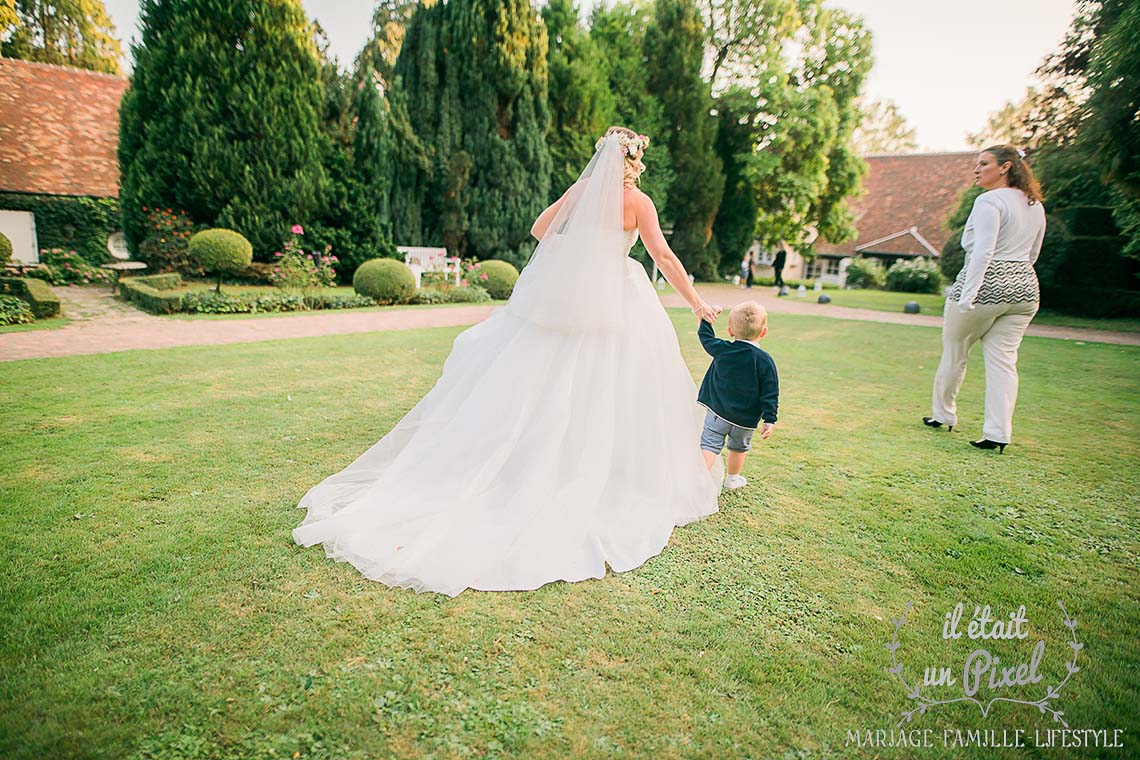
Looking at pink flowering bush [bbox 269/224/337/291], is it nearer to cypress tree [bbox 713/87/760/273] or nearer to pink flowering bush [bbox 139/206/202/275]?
pink flowering bush [bbox 139/206/202/275]

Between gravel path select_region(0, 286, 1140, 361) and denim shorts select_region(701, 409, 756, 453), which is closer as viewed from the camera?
denim shorts select_region(701, 409, 756, 453)

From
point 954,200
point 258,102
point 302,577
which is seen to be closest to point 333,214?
point 258,102

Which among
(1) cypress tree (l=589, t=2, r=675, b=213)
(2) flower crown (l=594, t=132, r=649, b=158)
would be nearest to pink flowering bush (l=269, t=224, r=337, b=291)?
(2) flower crown (l=594, t=132, r=649, b=158)

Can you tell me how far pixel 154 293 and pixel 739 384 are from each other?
40.3 feet

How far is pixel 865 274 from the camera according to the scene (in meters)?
28.6

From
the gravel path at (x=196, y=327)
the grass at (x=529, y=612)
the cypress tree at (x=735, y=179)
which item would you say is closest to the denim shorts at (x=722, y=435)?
the grass at (x=529, y=612)

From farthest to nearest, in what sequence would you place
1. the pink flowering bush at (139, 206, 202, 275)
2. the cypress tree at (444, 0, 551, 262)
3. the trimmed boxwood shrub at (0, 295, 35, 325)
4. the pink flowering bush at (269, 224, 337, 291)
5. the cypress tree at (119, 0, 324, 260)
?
the cypress tree at (444, 0, 551, 262) → the pink flowering bush at (139, 206, 202, 275) → the cypress tree at (119, 0, 324, 260) → the pink flowering bush at (269, 224, 337, 291) → the trimmed boxwood shrub at (0, 295, 35, 325)

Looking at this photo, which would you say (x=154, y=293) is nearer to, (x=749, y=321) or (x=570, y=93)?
(x=749, y=321)

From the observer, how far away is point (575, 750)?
1.82 metres

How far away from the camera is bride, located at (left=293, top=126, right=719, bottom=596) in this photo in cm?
298

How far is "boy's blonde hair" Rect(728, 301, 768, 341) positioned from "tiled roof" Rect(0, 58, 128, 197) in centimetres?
2037

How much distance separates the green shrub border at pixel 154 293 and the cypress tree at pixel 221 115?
250cm

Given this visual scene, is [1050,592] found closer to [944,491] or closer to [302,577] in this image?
[944,491]

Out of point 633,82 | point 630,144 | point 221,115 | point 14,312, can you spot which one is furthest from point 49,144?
point 630,144
